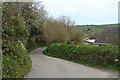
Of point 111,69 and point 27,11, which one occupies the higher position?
point 27,11

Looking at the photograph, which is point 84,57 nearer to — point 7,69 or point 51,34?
point 7,69

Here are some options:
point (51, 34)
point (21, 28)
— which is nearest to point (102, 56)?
point (21, 28)

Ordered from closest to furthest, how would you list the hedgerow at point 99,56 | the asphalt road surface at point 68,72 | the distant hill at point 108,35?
the asphalt road surface at point 68,72
the hedgerow at point 99,56
the distant hill at point 108,35

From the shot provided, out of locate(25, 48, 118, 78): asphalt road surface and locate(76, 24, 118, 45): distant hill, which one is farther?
locate(76, 24, 118, 45): distant hill

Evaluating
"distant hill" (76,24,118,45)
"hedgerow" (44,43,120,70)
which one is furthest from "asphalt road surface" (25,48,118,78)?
"distant hill" (76,24,118,45)

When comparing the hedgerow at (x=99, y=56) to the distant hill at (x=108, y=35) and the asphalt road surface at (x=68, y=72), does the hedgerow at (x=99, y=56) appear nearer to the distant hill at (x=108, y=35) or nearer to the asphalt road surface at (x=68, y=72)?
the asphalt road surface at (x=68, y=72)

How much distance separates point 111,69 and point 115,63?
2.22 ft

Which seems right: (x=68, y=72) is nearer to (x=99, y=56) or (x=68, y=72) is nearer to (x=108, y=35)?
(x=99, y=56)

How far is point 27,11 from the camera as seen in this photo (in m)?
22.0

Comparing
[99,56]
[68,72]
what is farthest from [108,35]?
[68,72]

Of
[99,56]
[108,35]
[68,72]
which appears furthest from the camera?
[108,35]

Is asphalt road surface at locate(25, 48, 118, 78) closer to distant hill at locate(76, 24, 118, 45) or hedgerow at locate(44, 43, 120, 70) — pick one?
hedgerow at locate(44, 43, 120, 70)

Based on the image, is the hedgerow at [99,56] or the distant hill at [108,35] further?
the distant hill at [108,35]

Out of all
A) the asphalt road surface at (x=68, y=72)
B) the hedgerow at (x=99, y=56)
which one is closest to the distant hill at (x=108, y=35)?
the hedgerow at (x=99, y=56)
